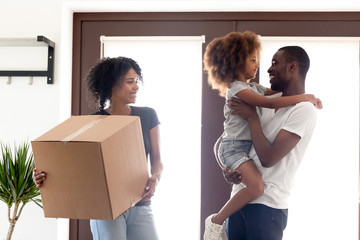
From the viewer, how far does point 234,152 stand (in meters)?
1.64

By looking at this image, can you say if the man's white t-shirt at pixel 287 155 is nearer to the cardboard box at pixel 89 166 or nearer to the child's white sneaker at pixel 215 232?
the child's white sneaker at pixel 215 232

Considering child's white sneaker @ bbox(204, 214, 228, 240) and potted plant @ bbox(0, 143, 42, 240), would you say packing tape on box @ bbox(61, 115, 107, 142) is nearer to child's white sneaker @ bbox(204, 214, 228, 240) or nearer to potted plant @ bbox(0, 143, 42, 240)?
child's white sneaker @ bbox(204, 214, 228, 240)

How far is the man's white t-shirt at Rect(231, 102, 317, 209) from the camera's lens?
1418 millimetres

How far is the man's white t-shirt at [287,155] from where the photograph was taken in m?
1.42

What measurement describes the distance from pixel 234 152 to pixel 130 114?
0.49m

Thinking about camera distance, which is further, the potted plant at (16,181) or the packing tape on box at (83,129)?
the potted plant at (16,181)

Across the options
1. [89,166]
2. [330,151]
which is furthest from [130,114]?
[330,151]

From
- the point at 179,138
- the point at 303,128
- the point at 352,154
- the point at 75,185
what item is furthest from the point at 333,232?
the point at 75,185

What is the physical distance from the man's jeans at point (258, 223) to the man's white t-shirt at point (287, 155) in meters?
0.03

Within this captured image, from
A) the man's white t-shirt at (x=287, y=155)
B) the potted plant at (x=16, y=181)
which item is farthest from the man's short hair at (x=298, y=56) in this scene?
the potted plant at (x=16, y=181)

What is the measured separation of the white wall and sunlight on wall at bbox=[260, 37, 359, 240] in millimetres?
279

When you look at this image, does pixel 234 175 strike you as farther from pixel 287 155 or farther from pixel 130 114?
pixel 130 114

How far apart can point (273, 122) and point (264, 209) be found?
1.04 ft

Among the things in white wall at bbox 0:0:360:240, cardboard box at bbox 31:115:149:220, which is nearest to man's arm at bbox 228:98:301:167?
cardboard box at bbox 31:115:149:220
